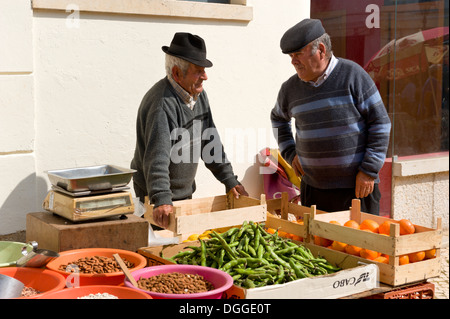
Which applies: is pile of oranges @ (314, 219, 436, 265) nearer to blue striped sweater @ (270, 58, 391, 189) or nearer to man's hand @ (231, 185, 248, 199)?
man's hand @ (231, 185, 248, 199)

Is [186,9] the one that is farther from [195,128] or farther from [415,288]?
[415,288]

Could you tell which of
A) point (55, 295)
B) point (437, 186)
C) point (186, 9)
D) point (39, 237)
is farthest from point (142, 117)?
point (437, 186)

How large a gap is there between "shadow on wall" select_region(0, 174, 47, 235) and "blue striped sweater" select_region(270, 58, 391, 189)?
213cm

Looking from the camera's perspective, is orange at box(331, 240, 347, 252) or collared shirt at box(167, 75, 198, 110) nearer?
orange at box(331, 240, 347, 252)

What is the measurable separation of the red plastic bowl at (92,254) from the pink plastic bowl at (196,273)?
9 cm

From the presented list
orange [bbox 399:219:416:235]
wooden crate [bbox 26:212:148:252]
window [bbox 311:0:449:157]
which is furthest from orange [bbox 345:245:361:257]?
window [bbox 311:0:449:157]

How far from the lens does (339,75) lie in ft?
13.7

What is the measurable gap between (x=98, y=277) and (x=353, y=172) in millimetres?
2195

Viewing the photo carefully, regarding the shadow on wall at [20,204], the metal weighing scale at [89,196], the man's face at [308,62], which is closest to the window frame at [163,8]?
the shadow on wall at [20,204]

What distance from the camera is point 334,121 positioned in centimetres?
421

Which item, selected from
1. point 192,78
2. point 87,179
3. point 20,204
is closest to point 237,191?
A: point 192,78

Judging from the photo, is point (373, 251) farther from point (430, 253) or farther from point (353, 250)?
point (430, 253)

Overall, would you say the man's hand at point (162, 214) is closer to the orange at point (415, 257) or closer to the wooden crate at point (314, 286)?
the wooden crate at point (314, 286)

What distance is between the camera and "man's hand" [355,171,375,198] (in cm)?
412
